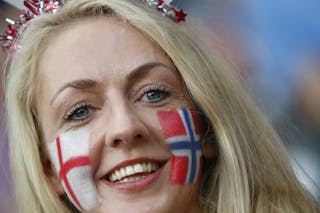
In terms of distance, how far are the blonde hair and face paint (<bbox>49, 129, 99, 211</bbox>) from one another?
11cm

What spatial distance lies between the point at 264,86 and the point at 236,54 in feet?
0.49

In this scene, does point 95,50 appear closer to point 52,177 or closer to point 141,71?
point 141,71

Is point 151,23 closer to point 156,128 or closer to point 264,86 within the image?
point 156,128

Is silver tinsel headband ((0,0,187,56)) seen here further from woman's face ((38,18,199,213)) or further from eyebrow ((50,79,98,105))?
eyebrow ((50,79,98,105))

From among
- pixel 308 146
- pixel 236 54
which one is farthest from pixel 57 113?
pixel 308 146

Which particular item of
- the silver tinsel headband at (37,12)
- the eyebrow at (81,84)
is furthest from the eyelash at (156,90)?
the silver tinsel headband at (37,12)

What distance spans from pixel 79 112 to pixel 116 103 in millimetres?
129

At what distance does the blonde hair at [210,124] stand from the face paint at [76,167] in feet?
0.34

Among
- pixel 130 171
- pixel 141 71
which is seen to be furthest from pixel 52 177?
pixel 141 71

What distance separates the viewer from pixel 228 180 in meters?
1.79

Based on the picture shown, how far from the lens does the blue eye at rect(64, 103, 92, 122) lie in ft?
5.67

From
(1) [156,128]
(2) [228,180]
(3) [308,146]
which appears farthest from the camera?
(3) [308,146]

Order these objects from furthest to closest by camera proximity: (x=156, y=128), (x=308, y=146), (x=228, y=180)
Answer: (x=308, y=146) < (x=228, y=180) < (x=156, y=128)

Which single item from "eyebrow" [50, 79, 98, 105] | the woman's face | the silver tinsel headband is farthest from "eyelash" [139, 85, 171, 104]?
the silver tinsel headband
